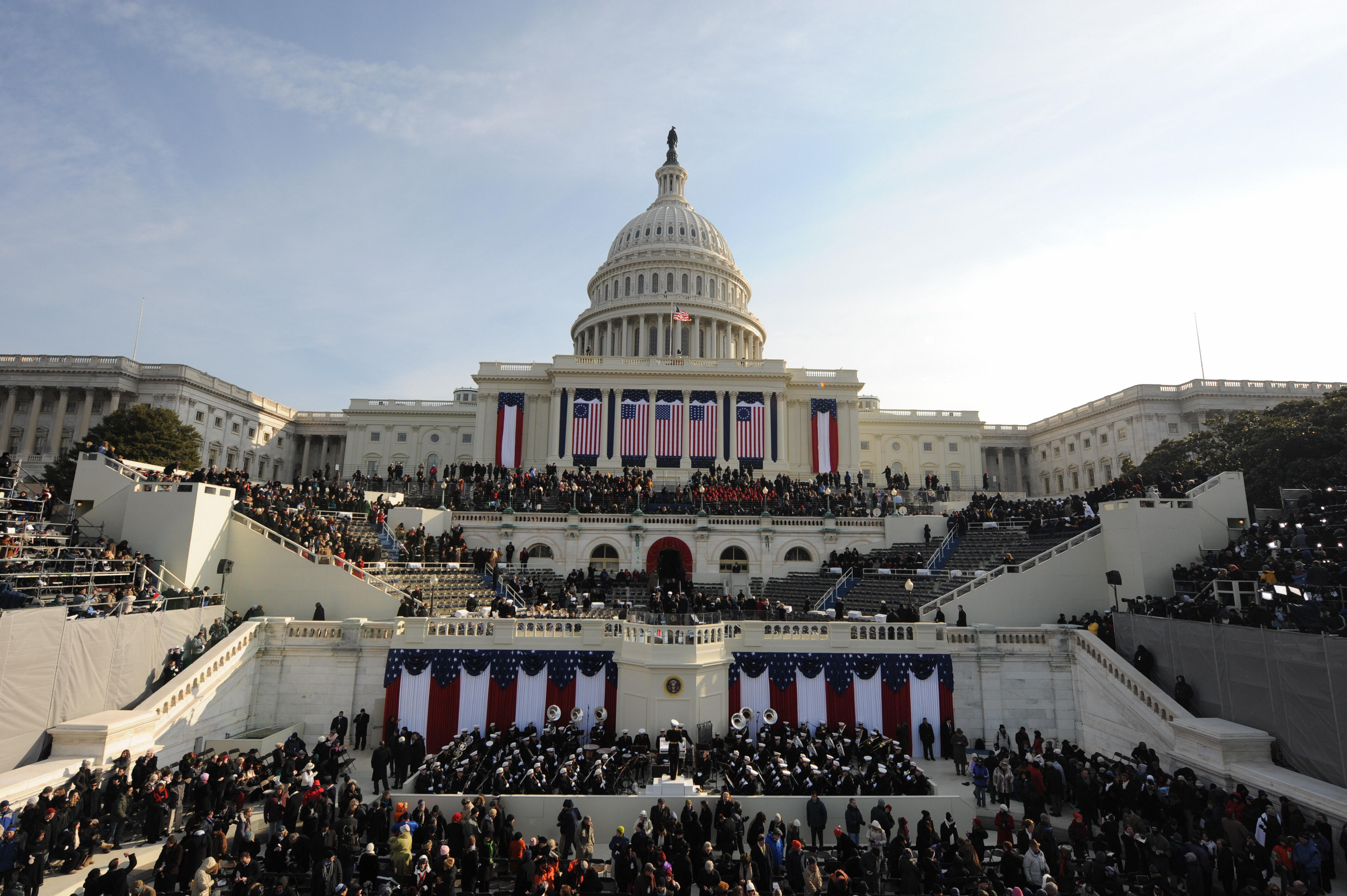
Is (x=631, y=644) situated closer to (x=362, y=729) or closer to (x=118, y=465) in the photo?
(x=362, y=729)

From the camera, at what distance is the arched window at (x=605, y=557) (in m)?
42.3

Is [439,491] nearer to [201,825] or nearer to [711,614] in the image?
[711,614]

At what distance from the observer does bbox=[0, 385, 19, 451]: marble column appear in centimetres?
6969

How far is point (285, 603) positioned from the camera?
28312mm

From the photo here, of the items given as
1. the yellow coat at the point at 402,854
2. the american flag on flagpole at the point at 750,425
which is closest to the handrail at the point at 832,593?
the yellow coat at the point at 402,854

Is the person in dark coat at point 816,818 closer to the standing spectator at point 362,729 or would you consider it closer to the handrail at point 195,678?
the standing spectator at point 362,729

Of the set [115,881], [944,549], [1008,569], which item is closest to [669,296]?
[944,549]

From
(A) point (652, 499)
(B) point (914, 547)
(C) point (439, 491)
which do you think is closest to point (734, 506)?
(A) point (652, 499)

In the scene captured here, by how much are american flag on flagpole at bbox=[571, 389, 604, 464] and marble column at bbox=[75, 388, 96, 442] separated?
49.7 meters

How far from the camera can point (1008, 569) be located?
29.6 meters

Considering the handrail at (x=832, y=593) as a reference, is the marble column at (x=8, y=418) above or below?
above

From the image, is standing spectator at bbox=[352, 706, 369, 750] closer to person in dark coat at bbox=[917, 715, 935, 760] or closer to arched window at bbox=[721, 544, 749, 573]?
person in dark coat at bbox=[917, 715, 935, 760]

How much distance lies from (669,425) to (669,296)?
79.8 feet

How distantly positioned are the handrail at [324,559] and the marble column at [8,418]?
203 feet
